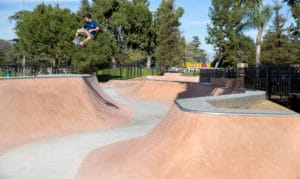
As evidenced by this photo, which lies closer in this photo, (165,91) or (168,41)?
(165,91)

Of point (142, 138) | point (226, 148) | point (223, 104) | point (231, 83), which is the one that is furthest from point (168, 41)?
point (226, 148)

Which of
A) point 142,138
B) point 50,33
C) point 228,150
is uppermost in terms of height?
point 50,33

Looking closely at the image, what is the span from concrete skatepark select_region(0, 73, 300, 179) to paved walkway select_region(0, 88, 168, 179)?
0.07 ft

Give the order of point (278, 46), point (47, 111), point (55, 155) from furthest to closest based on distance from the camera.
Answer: point (278, 46)
point (47, 111)
point (55, 155)

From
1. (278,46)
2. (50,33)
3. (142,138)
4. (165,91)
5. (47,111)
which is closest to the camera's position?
(142,138)

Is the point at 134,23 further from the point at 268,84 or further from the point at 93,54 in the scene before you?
the point at 268,84

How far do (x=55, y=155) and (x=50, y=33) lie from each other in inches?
1465

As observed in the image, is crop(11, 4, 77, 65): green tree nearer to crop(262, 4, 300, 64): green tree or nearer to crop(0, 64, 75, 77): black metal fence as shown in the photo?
crop(0, 64, 75, 77): black metal fence

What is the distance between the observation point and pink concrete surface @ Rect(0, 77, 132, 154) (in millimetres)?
10953

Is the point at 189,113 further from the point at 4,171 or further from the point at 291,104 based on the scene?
the point at 291,104

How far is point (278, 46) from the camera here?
53500 millimetres

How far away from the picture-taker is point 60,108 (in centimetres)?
1321

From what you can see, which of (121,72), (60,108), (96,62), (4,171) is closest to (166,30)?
(121,72)

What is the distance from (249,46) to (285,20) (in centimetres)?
1123
